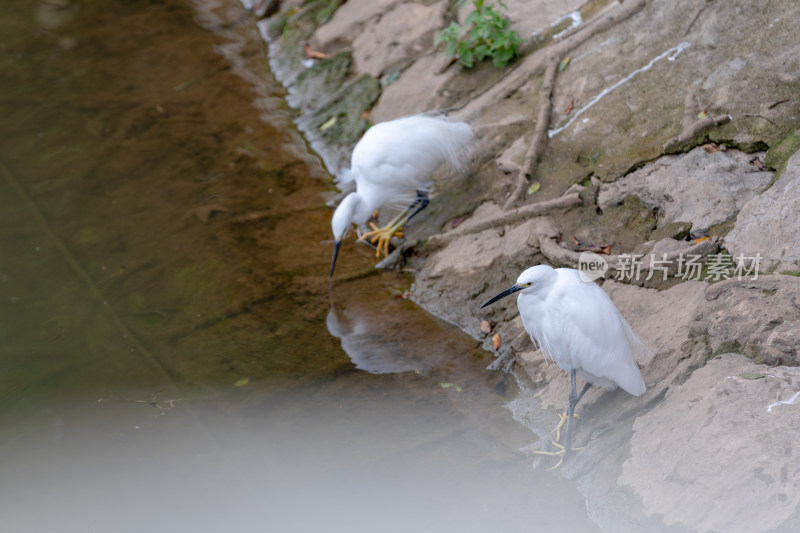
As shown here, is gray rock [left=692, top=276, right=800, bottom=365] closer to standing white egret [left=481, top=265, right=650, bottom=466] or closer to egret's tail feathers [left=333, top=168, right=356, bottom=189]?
standing white egret [left=481, top=265, right=650, bottom=466]

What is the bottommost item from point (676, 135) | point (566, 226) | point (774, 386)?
point (566, 226)

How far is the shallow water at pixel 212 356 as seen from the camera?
346cm

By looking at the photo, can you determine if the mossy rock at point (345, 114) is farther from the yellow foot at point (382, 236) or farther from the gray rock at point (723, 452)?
the gray rock at point (723, 452)

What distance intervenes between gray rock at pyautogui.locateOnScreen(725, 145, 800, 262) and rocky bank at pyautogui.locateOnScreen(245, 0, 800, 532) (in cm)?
1

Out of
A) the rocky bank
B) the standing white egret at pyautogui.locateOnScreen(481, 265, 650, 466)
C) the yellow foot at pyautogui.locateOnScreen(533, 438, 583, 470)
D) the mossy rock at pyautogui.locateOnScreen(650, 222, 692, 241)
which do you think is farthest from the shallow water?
the mossy rock at pyautogui.locateOnScreen(650, 222, 692, 241)

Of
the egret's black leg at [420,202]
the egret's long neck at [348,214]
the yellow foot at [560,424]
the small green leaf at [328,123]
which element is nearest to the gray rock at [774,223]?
the yellow foot at [560,424]

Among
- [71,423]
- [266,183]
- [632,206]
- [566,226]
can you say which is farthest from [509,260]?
[71,423]

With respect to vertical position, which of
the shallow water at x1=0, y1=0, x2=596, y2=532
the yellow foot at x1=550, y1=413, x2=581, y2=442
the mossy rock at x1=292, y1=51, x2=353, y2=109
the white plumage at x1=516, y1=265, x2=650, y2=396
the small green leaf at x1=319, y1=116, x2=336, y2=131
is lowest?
the shallow water at x1=0, y1=0, x2=596, y2=532

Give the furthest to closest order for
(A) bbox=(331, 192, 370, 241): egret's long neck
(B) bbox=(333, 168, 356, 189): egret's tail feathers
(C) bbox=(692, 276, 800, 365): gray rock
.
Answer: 1. (B) bbox=(333, 168, 356, 189): egret's tail feathers
2. (A) bbox=(331, 192, 370, 241): egret's long neck
3. (C) bbox=(692, 276, 800, 365): gray rock

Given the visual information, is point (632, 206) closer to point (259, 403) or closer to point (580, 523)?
point (580, 523)

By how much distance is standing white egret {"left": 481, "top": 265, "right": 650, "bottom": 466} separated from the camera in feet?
10.9

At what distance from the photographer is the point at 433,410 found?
4008 millimetres

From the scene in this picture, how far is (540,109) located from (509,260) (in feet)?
4.49

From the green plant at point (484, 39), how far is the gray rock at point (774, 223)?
2.74m
